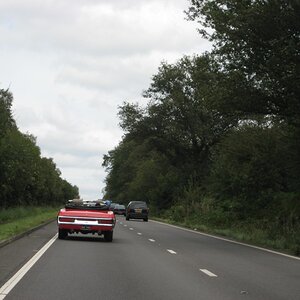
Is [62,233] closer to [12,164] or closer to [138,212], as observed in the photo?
[12,164]

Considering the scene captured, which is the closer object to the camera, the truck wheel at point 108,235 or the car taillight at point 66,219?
the car taillight at point 66,219

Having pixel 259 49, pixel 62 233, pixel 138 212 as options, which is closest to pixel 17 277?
pixel 62 233

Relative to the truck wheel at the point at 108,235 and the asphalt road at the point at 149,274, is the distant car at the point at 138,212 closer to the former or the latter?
the truck wheel at the point at 108,235

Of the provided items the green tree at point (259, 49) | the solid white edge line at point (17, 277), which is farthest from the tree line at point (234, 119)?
the solid white edge line at point (17, 277)

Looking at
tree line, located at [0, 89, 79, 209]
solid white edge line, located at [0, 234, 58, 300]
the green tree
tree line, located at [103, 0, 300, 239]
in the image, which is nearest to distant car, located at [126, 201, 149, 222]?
tree line, located at [103, 0, 300, 239]

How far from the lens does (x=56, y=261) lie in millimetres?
14391

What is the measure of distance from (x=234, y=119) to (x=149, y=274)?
34297 millimetres

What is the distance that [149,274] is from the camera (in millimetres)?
12359

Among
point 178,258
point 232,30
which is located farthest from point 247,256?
point 232,30

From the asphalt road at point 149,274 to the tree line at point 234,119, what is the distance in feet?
22.9

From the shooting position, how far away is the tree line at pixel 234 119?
21109mm

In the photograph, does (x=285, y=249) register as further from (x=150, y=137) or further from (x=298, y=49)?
(x=150, y=137)

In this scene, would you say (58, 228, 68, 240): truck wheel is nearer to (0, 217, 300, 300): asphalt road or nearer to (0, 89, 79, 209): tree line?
(0, 217, 300, 300): asphalt road

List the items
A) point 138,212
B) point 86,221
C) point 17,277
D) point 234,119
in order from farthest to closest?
point 138,212
point 234,119
point 86,221
point 17,277
